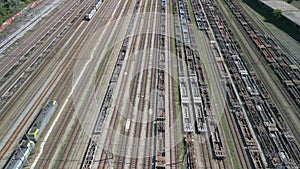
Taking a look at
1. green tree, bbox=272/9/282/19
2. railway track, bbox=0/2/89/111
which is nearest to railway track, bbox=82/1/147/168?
railway track, bbox=0/2/89/111

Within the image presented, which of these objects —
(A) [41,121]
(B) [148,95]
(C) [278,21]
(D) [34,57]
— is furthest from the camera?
(C) [278,21]

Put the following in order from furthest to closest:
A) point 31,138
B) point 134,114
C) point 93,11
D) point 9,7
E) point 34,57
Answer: point 9,7 → point 93,11 → point 34,57 → point 134,114 → point 31,138

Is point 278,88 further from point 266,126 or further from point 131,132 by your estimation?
point 131,132

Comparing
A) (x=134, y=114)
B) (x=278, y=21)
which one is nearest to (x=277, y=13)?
(x=278, y=21)

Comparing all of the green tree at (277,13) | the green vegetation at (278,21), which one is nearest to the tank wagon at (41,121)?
the green vegetation at (278,21)

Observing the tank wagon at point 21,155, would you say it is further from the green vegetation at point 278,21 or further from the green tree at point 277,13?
the green tree at point 277,13

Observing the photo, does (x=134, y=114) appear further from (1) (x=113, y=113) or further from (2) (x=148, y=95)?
(2) (x=148, y=95)

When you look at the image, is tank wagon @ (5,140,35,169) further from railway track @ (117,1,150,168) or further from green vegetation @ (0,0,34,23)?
green vegetation @ (0,0,34,23)
